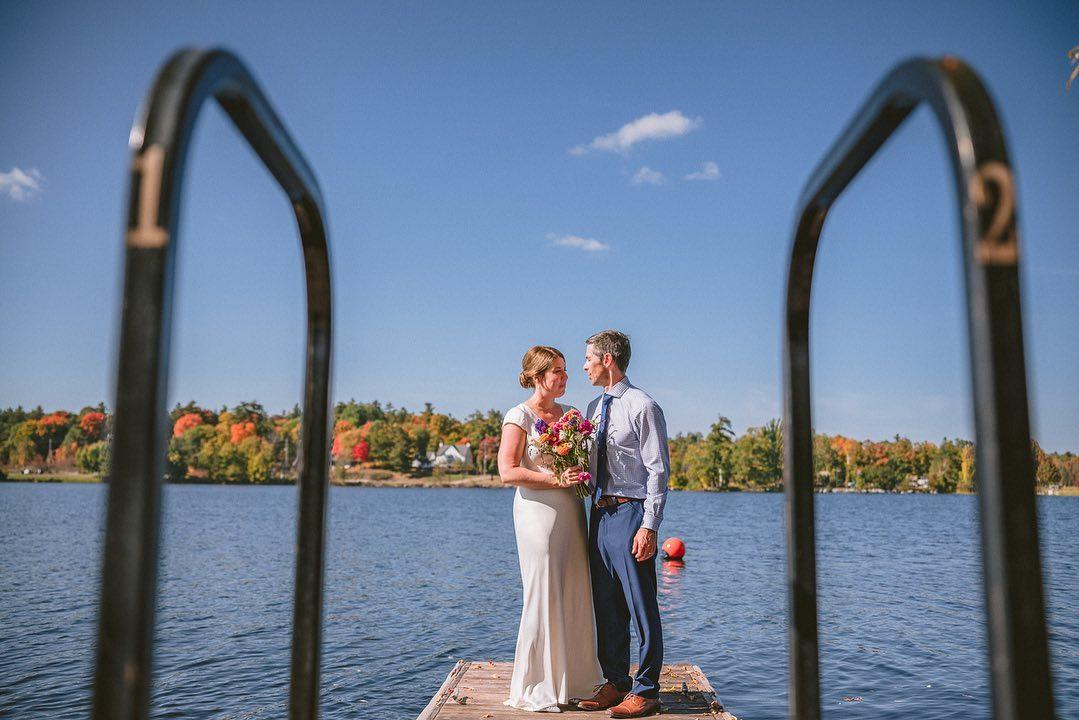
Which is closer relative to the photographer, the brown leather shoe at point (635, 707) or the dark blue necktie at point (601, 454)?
the brown leather shoe at point (635, 707)

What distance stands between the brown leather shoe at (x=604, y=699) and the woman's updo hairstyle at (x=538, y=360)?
184 centimetres

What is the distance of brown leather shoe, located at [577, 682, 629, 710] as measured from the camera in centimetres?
486

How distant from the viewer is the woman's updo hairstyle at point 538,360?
201 inches

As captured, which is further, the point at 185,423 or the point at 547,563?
the point at 185,423

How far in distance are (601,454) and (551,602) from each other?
92 cm

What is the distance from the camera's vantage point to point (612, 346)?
5.15 metres

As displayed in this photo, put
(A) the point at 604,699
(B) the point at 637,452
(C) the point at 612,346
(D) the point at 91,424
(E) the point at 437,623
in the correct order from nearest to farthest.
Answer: (A) the point at 604,699 → (B) the point at 637,452 → (C) the point at 612,346 → (E) the point at 437,623 → (D) the point at 91,424

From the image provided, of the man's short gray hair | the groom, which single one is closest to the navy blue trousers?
the groom

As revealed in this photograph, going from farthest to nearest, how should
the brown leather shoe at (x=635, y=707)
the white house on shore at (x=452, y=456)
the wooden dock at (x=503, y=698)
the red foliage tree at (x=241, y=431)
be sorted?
the white house on shore at (x=452, y=456), the red foliage tree at (x=241, y=431), the wooden dock at (x=503, y=698), the brown leather shoe at (x=635, y=707)

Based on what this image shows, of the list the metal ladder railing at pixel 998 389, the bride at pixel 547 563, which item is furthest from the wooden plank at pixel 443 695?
the metal ladder railing at pixel 998 389

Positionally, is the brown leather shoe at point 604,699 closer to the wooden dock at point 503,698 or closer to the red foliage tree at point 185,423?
the wooden dock at point 503,698

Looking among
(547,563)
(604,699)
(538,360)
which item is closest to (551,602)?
(547,563)

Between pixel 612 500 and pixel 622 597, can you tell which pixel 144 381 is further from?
pixel 622 597

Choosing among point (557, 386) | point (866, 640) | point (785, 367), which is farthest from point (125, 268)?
point (866, 640)
